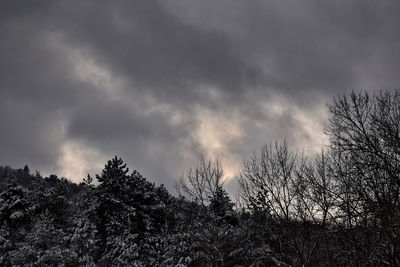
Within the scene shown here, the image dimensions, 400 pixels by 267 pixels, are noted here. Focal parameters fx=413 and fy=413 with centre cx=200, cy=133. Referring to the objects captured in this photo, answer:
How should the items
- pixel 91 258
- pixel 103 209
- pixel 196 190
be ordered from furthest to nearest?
pixel 103 209 → pixel 91 258 → pixel 196 190

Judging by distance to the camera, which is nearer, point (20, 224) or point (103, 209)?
point (103, 209)

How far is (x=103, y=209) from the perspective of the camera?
35.2 metres

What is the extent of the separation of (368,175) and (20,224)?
34453 mm

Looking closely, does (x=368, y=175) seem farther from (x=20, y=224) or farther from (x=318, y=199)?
(x=20, y=224)

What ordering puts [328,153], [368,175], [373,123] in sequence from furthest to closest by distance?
1. [328,153]
2. [373,123]
3. [368,175]

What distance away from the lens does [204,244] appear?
27078mm

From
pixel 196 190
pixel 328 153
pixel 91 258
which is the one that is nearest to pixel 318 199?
pixel 328 153

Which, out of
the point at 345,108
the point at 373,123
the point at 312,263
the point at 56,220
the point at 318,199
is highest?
the point at 56,220

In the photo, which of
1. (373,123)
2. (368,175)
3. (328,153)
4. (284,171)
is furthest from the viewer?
(284,171)

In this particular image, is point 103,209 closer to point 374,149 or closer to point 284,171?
point 284,171

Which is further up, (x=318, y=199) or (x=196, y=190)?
(x=196, y=190)

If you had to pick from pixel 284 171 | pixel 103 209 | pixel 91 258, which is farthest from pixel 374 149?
pixel 103 209

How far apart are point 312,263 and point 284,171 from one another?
4.47 m

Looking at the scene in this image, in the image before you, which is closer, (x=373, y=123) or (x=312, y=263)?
(x=373, y=123)
